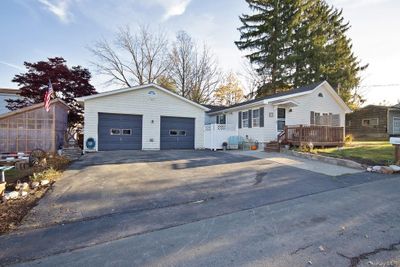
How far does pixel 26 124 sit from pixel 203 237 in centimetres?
1122

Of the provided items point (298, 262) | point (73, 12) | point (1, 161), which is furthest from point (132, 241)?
point (73, 12)

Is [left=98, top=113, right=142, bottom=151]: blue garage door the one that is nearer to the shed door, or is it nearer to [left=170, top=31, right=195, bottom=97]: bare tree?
[left=170, top=31, right=195, bottom=97]: bare tree

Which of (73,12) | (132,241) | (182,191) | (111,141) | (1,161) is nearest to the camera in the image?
(132,241)

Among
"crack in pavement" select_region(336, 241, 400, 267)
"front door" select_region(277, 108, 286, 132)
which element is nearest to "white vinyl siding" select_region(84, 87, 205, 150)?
"front door" select_region(277, 108, 286, 132)

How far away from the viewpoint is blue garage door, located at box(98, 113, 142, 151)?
13570 mm

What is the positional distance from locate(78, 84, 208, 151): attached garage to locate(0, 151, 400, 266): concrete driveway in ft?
24.6

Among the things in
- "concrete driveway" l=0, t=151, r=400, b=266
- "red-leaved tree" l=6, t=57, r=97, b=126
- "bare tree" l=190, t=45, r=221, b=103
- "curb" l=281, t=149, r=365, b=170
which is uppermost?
"bare tree" l=190, t=45, r=221, b=103

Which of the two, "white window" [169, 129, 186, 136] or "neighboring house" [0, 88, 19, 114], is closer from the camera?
"white window" [169, 129, 186, 136]

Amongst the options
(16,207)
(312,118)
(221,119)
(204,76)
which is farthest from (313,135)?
(204,76)

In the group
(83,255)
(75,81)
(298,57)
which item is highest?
(298,57)

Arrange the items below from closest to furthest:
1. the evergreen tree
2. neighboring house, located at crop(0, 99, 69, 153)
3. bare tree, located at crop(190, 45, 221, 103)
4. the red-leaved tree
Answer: neighboring house, located at crop(0, 99, 69, 153) < the red-leaved tree < the evergreen tree < bare tree, located at crop(190, 45, 221, 103)

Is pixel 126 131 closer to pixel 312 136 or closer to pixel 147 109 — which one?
pixel 147 109

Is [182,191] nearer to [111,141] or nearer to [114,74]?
[111,141]

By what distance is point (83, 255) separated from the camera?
269 cm
